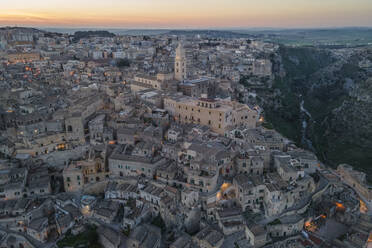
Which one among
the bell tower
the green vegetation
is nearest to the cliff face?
the bell tower

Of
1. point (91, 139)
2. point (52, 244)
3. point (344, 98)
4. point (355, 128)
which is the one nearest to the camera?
point (52, 244)

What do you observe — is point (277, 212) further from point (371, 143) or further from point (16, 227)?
point (371, 143)

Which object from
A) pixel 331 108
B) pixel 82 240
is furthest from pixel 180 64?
pixel 331 108

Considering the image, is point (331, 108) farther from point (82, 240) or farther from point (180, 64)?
point (82, 240)

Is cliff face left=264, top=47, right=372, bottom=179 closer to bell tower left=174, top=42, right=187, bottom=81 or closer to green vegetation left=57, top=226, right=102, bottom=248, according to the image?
bell tower left=174, top=42, right=187, bottom=81

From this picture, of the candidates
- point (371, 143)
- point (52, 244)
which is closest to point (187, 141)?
point (52, 244)

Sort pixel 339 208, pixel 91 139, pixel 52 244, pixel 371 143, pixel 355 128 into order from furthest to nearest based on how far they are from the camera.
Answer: pixel 355 128 < pixel 371 143 < pixel 91 139 < pixel 339 208 < pixel 52 244

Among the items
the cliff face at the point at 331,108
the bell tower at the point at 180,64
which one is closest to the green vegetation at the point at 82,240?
the bell tower at the point at 180,64
